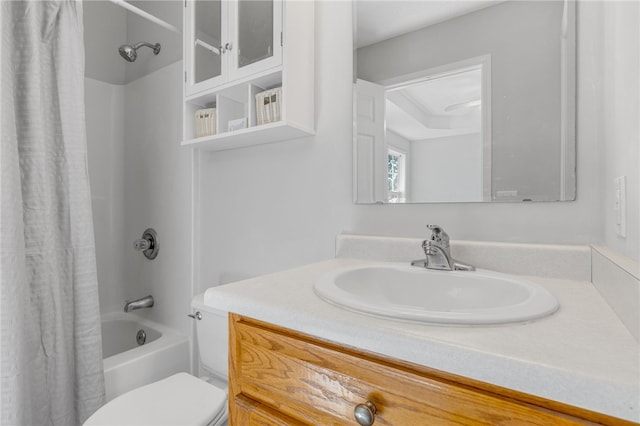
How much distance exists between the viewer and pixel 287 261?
135cm

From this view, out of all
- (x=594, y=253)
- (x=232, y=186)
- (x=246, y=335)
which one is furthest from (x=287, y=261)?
(x=594, y=253)

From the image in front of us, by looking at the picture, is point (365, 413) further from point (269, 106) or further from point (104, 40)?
point (104, 40)

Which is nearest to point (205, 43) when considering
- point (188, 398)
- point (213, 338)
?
point (213, 338)

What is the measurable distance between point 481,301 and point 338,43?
1.00 meters

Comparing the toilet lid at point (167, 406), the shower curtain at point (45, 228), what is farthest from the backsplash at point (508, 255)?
the shower curtain at point (45, 228)

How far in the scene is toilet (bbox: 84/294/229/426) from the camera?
97 cm

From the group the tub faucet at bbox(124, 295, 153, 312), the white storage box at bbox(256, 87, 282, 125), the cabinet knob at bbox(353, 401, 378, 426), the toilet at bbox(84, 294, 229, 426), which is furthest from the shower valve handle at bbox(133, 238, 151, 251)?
the cabinet knob at bbox(353, 401, 378, 426)

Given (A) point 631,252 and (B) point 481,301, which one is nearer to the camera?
(A) point 631,252

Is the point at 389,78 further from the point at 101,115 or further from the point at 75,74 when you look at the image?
the point at 101,115

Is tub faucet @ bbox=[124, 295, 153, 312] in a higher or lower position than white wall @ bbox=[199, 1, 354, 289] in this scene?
lower

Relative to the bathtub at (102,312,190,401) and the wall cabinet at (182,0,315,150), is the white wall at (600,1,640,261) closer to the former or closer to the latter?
the wall cabinet at (182,0,315,150)

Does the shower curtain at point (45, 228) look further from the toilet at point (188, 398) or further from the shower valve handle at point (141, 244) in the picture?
the shower valve handle at point (141, 244)

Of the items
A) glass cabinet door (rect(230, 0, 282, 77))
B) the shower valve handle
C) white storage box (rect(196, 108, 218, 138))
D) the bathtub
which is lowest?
the bathtub

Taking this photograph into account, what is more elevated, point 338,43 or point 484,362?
point 338,43
